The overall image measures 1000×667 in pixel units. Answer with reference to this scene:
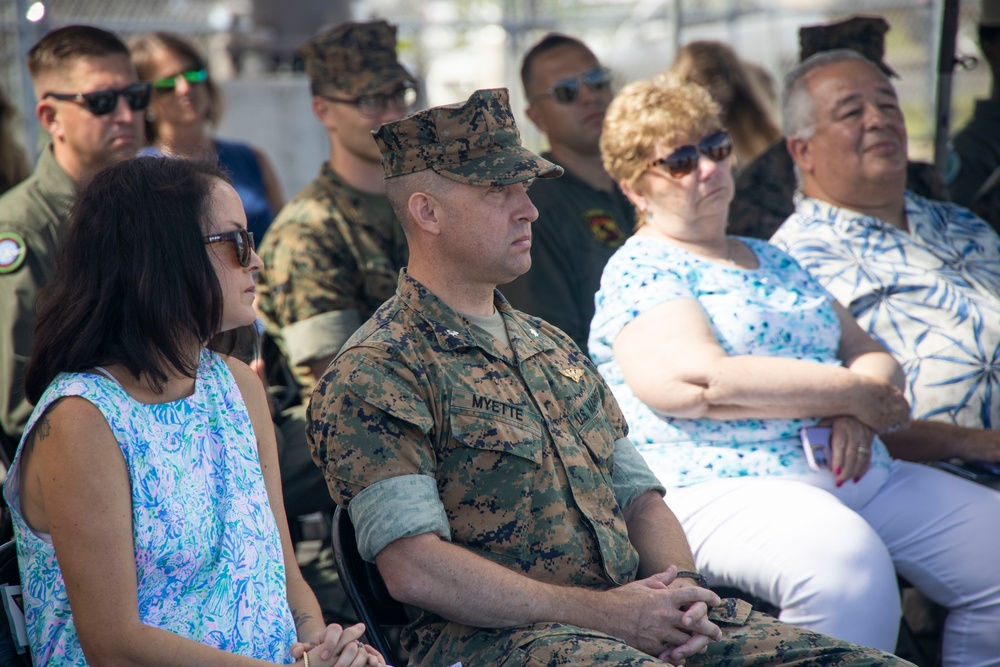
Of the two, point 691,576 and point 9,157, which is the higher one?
point 9,157

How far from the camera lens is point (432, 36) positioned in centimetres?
736

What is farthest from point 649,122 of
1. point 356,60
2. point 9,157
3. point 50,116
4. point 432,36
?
point 432,36

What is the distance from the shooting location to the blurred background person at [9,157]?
4558 mm

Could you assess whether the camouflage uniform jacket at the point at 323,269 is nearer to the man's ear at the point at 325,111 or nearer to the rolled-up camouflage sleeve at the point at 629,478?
the man's ear at the point at 325,111

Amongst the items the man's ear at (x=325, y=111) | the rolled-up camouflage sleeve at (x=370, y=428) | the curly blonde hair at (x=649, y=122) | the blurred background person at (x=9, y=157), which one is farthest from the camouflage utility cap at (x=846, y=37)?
the blurred background person at (x=9, y=157)

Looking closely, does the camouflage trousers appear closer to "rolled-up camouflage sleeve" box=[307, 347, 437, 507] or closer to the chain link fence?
"rolled-up camouflage sleeve" box=[307, 347, 437, 507]

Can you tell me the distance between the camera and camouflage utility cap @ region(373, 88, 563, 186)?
7.93ft

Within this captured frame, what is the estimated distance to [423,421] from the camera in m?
2.17

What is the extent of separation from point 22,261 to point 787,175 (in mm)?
2948

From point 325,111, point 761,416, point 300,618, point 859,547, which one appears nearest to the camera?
point 300,618

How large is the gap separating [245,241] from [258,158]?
319cm

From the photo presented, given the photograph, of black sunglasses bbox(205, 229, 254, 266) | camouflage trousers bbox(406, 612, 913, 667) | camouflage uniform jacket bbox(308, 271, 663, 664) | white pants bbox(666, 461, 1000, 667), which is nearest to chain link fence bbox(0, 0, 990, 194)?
white pants bbox(666, 461, 1000, 667)

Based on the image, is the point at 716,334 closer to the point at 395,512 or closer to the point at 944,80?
the point at 395,512

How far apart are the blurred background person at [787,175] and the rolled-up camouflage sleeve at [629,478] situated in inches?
72.3
